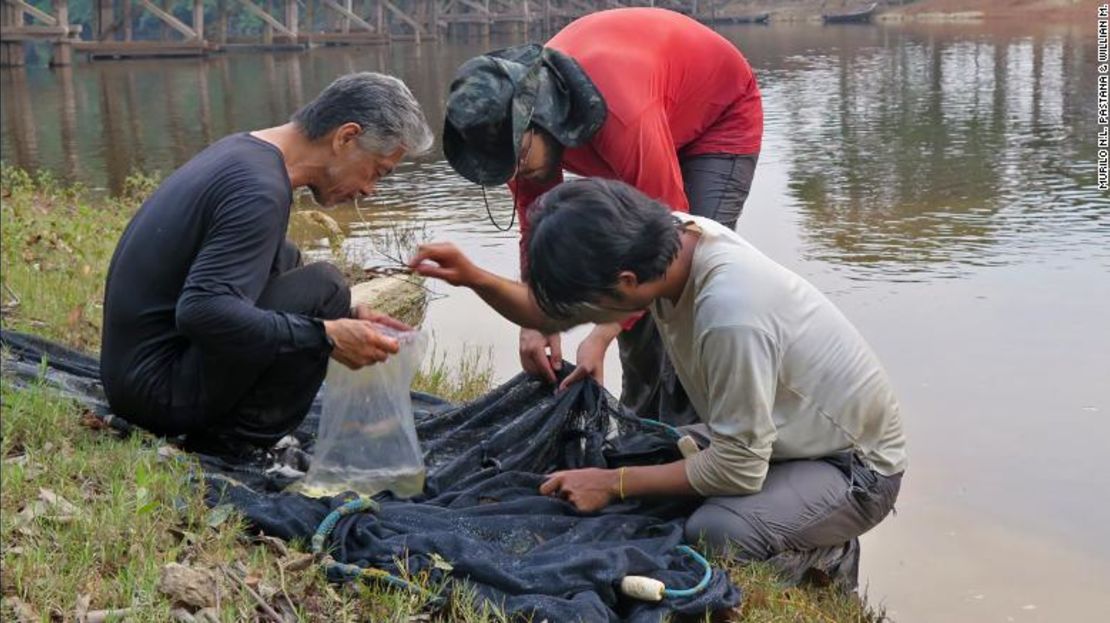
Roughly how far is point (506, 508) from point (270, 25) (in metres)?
28.4

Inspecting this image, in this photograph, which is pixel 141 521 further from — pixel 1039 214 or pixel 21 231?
pixel 1039 214

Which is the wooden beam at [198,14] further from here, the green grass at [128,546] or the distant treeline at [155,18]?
the green grass at [128,546]

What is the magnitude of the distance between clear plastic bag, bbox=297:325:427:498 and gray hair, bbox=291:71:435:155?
1.61ft

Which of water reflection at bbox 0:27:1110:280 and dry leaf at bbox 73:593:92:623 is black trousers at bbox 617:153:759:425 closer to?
dry leaf at bbox 73:593:92:623

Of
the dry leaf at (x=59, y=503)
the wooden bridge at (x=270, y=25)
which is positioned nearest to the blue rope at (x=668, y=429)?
the dry leaf at (x=59, y=503)

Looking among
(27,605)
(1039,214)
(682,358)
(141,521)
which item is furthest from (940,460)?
(1039,214)

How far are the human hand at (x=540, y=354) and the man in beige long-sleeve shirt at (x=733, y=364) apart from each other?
17.9 inches

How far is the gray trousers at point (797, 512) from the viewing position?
3170 mm

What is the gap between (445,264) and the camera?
133 inches

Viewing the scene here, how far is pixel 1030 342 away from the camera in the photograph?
246 inches

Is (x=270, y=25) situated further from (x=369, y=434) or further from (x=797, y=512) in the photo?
(x=797, y=512)

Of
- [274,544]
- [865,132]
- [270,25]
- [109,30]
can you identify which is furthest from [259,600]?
[270,25]

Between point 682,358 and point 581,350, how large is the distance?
60 cm

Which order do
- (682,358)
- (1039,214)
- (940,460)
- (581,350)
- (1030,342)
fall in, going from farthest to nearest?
(1039,214) → (1030,342) → (940,460) → (581,350) → (682,358)
